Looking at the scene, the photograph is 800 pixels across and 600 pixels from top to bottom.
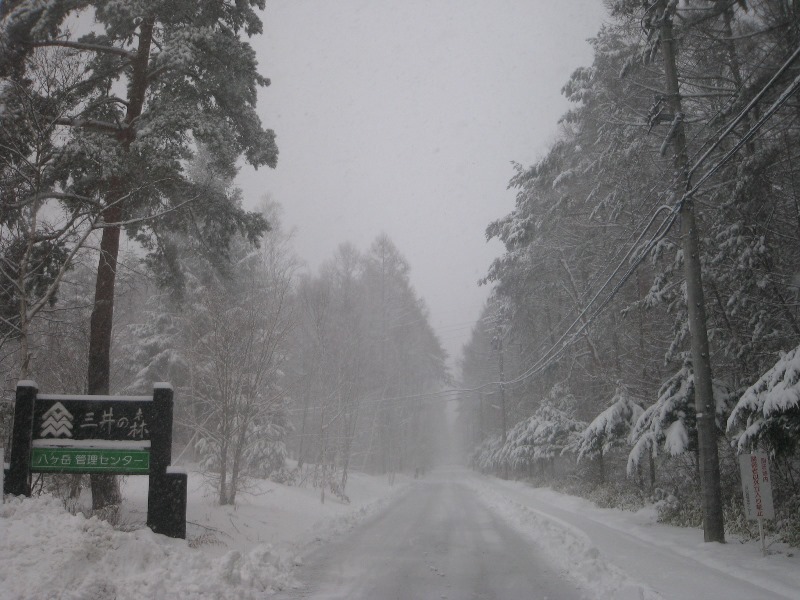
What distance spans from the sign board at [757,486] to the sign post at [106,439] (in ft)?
29.4

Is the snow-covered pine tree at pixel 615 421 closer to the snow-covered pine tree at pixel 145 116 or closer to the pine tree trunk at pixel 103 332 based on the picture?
the snow-covered pine tree at pixel 145 116

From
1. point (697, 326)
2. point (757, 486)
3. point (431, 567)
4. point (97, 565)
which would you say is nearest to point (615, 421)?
point (697, 326)

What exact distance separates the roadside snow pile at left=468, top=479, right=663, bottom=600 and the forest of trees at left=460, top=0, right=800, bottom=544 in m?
2.50

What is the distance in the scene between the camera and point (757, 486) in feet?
28.5

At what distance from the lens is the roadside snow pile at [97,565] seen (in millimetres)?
5133

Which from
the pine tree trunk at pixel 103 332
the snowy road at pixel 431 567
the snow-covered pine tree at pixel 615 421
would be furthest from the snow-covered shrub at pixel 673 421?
the pine tree trunk at pixel 103 332

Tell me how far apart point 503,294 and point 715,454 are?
1584 centimetres

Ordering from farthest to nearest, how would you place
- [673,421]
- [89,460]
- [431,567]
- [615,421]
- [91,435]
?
[615,421]
[673,421]
[431,567]
[91,435]
[89,460]

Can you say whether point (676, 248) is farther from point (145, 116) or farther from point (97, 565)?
point (97, 565)

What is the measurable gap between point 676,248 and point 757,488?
7848 mm

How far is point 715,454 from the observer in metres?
10.2

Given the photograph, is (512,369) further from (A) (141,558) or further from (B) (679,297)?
(A) (141,558)

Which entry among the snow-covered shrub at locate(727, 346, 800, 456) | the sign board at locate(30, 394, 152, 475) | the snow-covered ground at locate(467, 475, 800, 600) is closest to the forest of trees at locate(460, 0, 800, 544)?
the snow-covered shrub at locate(727, 346, 800, 456)

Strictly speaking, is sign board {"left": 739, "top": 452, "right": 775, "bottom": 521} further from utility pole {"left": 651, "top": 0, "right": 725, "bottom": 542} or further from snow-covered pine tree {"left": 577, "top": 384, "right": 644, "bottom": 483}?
snow-covered pine tree {"left": 577, "top": 384, "right": 644, "bottom": 483}
